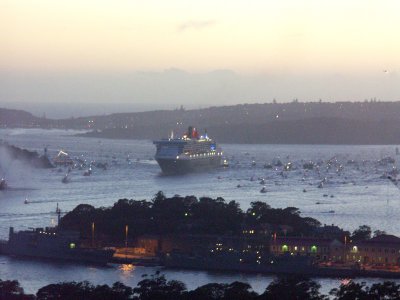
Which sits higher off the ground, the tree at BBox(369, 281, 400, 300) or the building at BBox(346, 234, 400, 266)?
the building at BBox(346, 234, 400, 266)

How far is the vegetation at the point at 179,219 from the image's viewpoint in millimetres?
14516

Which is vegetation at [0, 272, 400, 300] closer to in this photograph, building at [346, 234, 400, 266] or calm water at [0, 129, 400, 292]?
calm water at [0, 129, 400, 292]

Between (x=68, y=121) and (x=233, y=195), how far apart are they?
41194 millimetres

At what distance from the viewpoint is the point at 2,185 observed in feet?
76.4

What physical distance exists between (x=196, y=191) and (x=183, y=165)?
8.01 metres

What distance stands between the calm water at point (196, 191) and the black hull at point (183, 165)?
316 mm

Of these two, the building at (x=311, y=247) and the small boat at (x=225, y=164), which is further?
the small boat at (x=225, y=164)

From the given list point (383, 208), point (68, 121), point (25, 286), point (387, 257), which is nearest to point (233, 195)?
point (383, 208)

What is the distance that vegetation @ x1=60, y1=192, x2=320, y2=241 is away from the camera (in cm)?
1452

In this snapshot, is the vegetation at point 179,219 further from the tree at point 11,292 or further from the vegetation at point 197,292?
the vegetation at point 197,292

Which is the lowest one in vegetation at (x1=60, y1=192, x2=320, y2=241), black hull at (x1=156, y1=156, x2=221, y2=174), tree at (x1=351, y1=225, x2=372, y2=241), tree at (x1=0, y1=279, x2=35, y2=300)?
tree at (x1=0, y1=279, x2=35, y2=300)

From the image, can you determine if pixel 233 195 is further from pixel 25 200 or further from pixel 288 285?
pixel 288 285

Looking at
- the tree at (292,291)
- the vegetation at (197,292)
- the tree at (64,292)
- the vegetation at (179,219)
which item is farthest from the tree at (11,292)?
the vegetation at (179,219)

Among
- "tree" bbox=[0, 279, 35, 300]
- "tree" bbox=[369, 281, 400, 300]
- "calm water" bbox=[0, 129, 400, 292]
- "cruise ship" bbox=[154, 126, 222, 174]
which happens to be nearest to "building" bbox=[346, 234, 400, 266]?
"calm water" bbox=[0, 129, 400, 292]
